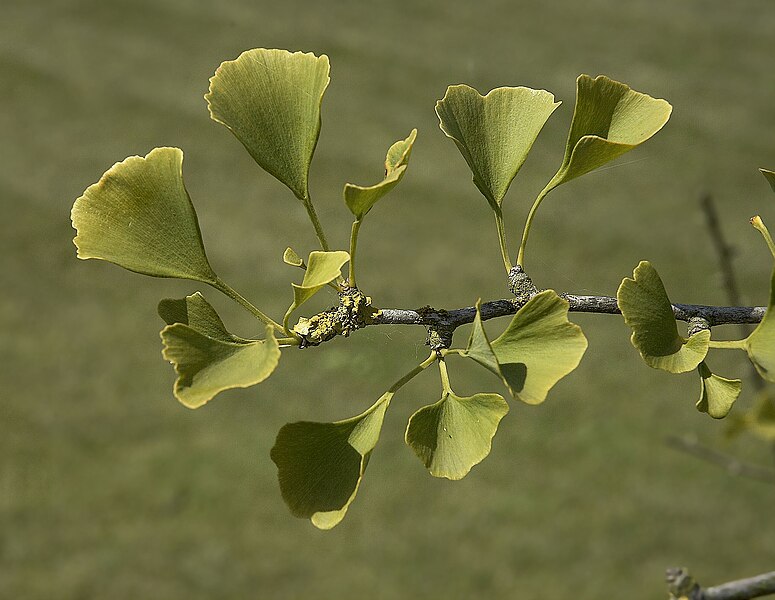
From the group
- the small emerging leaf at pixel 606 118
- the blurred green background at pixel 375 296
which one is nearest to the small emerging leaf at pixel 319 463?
the small emerging leaf at pixel 606 118

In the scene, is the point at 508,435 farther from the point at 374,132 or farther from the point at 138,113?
the point at 138,113

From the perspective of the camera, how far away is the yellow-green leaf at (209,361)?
0.24 metres

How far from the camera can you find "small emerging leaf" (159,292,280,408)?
0.77 ft

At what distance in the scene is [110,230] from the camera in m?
0.29

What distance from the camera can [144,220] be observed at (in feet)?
0.96

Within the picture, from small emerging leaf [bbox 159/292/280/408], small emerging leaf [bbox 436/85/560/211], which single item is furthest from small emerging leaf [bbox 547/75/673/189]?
small emerging leaf [bbox 159/292/280/408]

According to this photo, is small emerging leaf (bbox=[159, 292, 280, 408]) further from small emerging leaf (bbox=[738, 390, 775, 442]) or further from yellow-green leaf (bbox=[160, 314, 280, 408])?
small emerging leaf (bbox=[738, 390, 775, 442])

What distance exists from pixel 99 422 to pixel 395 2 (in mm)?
1283

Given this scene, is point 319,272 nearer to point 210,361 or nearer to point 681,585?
point 210,361

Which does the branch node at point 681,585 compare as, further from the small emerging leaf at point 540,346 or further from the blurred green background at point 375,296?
the blurred green background at point 375,296

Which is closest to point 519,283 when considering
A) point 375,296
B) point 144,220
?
point 144,220

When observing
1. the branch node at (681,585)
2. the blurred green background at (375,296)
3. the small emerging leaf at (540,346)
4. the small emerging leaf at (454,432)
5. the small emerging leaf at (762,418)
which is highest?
the small emerging leaf at (762,418)

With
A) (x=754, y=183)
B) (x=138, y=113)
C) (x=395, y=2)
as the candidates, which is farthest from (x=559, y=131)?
(x=138, y=113)

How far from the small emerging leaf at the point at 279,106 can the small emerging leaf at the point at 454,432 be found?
11cm
